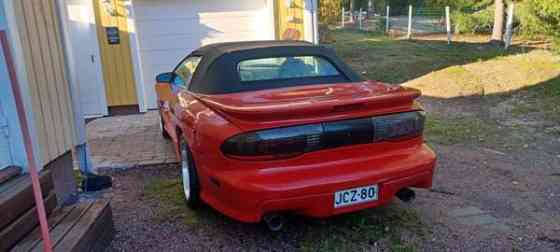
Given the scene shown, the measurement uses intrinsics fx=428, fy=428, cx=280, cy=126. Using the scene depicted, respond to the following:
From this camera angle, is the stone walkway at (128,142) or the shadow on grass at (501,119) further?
the shadow on grass at (501,119)

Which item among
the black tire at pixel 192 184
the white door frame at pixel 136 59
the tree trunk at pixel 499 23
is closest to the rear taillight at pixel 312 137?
the black tire at pixel 192 184

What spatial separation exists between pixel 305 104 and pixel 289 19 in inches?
223

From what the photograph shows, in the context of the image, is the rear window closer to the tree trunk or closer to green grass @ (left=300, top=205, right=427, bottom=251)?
green grass @ (left=300, top=205, right=427, bottom=251)

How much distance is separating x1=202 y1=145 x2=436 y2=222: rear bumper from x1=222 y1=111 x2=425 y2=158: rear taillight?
13cm

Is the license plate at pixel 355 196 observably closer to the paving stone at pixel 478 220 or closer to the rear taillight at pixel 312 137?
the rear taillight at pixel 312 137

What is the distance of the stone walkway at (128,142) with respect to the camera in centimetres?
520

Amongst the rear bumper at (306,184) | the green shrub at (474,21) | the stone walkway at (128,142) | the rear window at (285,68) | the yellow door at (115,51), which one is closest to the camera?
the rear bumper at (306,184)

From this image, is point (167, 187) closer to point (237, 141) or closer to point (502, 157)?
point (237, 141)

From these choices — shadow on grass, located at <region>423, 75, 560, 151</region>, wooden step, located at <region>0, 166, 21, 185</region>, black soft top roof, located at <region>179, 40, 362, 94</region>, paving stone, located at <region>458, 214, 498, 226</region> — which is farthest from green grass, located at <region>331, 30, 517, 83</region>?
wooden step, located at <region>0, 166, 21, 185</region>

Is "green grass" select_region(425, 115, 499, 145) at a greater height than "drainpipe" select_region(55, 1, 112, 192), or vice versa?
"drainpipe" select_region(55, 1, 112, 192)

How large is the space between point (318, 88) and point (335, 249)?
1.25 meters

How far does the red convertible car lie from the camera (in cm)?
275

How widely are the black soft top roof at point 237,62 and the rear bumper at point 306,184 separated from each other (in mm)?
874

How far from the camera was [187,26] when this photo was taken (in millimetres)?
8289
